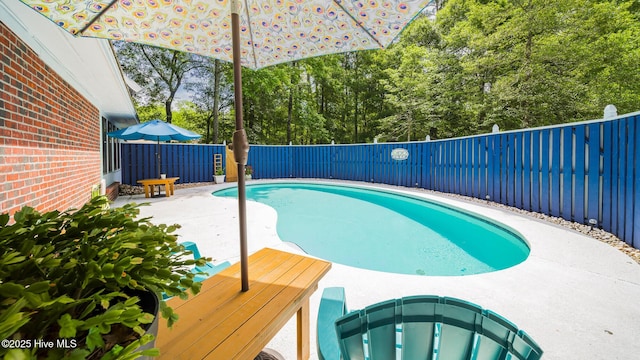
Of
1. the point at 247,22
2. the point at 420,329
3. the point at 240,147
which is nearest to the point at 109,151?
the point at 247,22

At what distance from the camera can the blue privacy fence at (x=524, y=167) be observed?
357cm

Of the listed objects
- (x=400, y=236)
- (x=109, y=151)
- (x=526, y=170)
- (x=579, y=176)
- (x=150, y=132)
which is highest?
(x=150, y=132)

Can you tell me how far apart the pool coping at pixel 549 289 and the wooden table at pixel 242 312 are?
0.60 m

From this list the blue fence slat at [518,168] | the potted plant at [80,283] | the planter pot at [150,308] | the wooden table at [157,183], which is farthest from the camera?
the wooden table at [157,183]

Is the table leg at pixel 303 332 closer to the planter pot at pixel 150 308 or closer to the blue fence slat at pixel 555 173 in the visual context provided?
the planter pot at pixel 150 308

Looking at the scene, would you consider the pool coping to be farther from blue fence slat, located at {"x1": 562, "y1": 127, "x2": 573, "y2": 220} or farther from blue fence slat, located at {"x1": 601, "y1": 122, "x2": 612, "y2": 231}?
blue fence slat, located at {"x1": 562, "y1": 127, "x2": 573, "y2": 220}

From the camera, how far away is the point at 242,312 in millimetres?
1036

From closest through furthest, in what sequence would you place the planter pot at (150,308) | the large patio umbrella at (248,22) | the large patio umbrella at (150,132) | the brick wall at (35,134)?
the planter pot at (150,308), the large patio umbrella at (248,22), the brick wall at (35,134), the large patio umbrella at (150,132)

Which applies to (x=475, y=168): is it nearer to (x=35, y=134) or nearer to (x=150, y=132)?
(x=35, y=134)

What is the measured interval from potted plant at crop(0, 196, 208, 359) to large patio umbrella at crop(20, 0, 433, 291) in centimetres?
110

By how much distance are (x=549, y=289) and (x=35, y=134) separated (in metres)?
4.92

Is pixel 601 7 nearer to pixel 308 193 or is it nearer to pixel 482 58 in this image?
pixel 482 58

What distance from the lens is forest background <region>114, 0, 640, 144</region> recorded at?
32.2 ft

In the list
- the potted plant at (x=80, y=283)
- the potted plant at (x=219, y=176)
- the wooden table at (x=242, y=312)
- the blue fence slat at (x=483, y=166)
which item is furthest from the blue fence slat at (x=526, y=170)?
the potted plant at (x=219, y=176)
